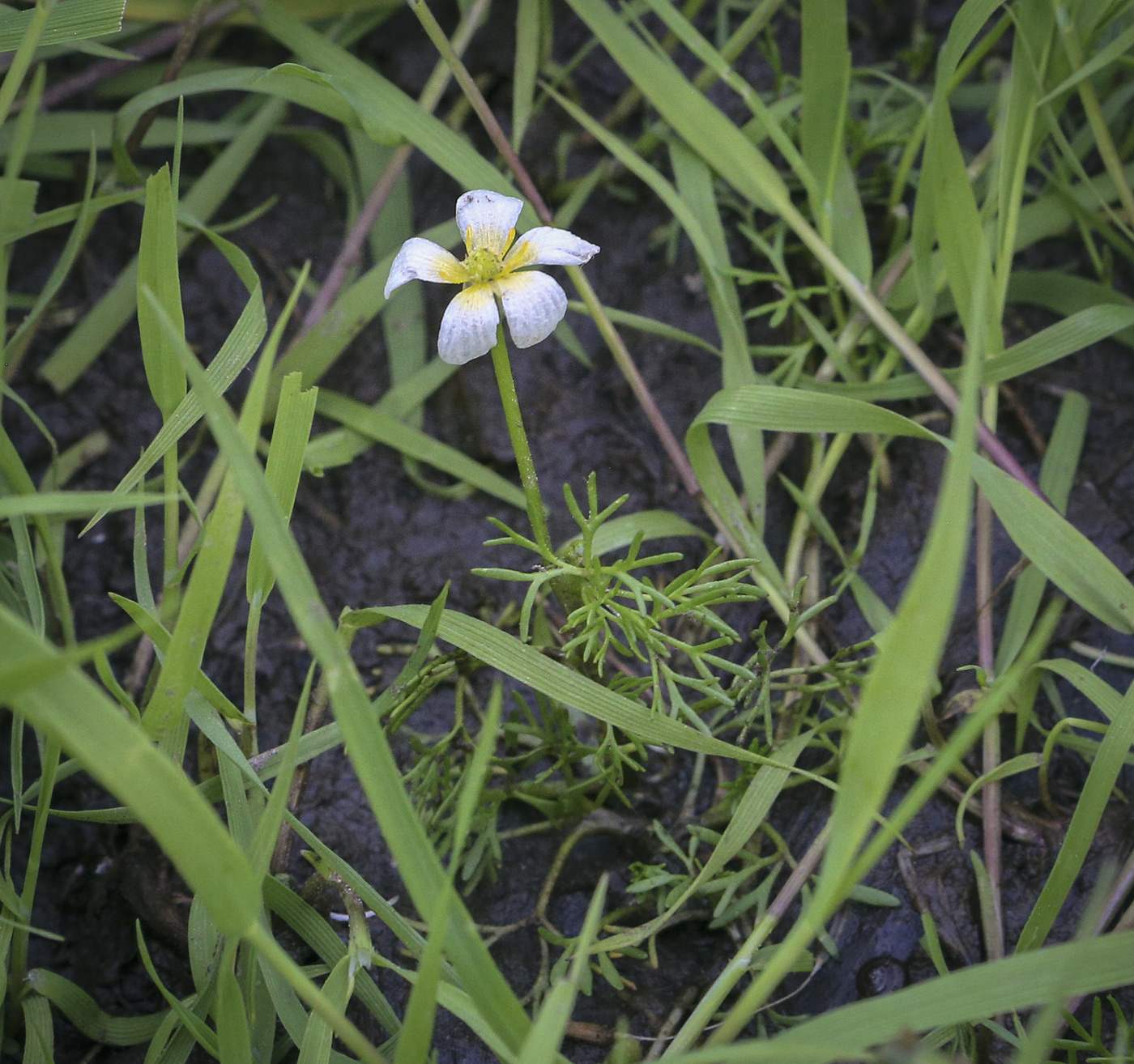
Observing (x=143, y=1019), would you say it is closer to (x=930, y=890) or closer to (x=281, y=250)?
(x=930, y=890)

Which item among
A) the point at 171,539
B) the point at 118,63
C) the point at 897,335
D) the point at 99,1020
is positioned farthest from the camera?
the point at 118,63

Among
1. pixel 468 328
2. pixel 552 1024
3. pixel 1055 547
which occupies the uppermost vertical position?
pixel 468 328

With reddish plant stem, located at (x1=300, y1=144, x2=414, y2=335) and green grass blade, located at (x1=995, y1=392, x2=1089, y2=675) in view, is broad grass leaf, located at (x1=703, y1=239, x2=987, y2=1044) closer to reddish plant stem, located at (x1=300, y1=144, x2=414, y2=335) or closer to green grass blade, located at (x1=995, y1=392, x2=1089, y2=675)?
green grass blade, located at (x1=995, y1=392, x2=1089, y2=675)

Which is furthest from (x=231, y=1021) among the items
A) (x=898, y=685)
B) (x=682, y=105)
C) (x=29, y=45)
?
(x=682, y=105)

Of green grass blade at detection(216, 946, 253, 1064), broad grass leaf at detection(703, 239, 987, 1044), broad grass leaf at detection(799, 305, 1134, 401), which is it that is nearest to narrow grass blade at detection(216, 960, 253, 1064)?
green grass blade at detection(216, 946, 253, 1064)

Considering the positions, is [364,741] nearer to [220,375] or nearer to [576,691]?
[576,691]

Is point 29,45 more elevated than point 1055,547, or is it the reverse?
point 29,45

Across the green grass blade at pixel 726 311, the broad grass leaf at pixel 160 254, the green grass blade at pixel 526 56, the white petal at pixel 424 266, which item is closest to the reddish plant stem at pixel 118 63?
the green grass blade at pixel 526 56

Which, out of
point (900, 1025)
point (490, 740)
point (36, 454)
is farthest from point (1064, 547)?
point (36, 454)

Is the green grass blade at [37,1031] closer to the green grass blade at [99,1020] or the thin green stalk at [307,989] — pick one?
the green grass blade at [99,1020]
